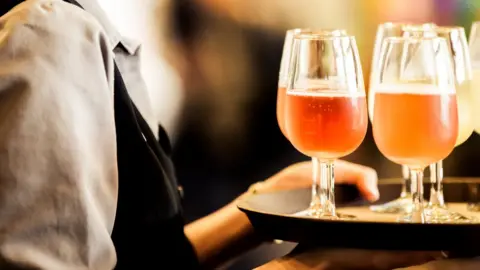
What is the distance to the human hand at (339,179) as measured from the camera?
1504mm

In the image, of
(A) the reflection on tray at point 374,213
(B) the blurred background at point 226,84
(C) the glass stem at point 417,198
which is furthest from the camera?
(B) the blurred background at point 226,84

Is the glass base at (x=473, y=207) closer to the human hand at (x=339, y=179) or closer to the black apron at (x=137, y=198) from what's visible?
the human hand at (x=339, y=179)

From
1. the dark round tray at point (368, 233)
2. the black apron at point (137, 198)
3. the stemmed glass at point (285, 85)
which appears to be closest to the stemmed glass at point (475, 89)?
the stemmed glass at point (285, 85)

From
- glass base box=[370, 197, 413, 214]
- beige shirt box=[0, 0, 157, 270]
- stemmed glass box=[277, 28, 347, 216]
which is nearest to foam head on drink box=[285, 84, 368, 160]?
stemmed glass box=[277, 28, 347, 216]

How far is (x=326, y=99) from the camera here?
1.22m

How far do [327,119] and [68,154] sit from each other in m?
0.45

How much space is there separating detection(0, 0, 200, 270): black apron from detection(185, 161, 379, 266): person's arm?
0.32 metres

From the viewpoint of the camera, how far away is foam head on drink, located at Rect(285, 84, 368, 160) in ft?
4.01

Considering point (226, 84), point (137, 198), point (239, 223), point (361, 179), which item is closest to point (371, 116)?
point (361, 179)

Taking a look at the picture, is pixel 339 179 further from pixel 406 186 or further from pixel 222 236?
pixel 222 236

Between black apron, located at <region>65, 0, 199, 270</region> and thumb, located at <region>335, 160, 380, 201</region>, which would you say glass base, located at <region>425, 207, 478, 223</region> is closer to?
thumb, located at <region>335, 160, 380, 201</region>

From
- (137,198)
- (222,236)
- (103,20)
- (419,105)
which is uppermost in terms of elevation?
(103,20)

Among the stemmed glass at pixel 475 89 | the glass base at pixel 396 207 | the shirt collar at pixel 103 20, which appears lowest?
the glass base at pixel 396 207

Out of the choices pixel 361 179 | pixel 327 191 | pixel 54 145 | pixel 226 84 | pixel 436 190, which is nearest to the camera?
pixel 54 145
